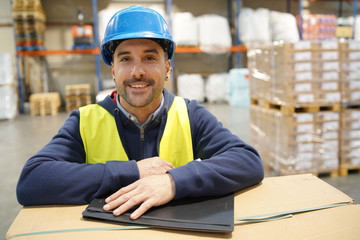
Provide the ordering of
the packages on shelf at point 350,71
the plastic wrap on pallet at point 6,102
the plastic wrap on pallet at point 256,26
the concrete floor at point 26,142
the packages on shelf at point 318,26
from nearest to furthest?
the concrete floor at point 26,142
the packages on shelf at point 350,71
the plastic wrap on pallet at point 6,102
the plastic wrap on pallet at point 256,26
the packages on shelf at point 318,26

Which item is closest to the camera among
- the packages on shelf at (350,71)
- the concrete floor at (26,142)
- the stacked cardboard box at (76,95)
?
the concrete floor at (26,142)

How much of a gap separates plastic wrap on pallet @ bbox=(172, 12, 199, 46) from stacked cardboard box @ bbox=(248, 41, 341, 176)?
219 inches

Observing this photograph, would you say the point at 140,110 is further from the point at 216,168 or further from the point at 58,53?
the point at 58,53

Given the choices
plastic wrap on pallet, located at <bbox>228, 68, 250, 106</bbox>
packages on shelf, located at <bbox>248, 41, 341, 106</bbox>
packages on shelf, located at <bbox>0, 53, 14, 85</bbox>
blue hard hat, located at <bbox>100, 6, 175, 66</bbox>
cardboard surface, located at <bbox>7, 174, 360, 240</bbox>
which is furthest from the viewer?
plastic wrap on pallet, located at <bbox>228, 68, 250, 106</bbox>

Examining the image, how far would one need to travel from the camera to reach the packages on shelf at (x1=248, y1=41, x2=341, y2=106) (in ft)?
12.2

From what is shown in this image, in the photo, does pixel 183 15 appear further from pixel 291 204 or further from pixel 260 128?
pixel 291 204

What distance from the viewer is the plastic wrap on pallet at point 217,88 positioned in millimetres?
9914

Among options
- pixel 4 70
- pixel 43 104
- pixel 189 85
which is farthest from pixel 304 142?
pixel 4 70

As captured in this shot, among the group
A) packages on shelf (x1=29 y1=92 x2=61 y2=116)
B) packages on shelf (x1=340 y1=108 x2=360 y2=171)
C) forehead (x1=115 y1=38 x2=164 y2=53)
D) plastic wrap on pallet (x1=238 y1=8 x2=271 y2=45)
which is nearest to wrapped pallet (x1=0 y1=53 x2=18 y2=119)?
packages on shelf (x1=29 y1=92 x2=61 y2=116)

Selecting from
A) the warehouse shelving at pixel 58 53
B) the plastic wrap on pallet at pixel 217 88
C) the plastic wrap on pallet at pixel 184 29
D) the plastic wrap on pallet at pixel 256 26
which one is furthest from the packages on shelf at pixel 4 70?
the plastic wrap on pallet at pixel 256 26

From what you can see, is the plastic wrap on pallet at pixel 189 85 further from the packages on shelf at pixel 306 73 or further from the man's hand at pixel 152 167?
the man's hand at pixel 152 167

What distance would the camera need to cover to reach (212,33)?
9.42m

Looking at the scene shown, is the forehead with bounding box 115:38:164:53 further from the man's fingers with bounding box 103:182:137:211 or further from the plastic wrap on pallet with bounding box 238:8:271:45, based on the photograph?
the plastic wrap on pallet with bounding box 238:8:271:45

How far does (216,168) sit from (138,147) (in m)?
0.54
